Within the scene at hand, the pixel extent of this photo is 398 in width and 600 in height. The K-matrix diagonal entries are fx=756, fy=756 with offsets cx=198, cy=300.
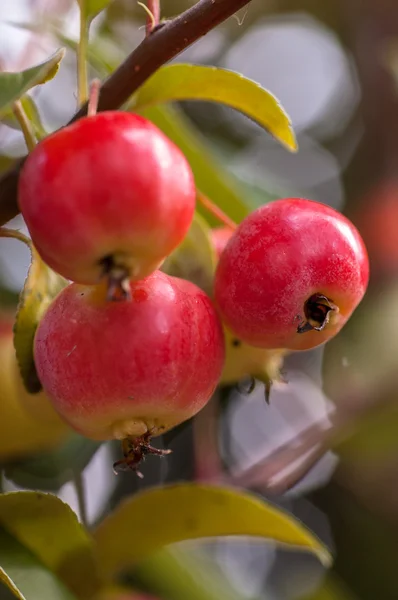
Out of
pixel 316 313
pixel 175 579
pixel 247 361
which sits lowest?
pixel 175 579

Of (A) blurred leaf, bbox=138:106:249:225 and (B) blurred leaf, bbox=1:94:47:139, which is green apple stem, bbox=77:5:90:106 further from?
A: (A) blurred leaf, bbox=138:106:249:225

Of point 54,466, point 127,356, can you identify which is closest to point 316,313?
point 127,356

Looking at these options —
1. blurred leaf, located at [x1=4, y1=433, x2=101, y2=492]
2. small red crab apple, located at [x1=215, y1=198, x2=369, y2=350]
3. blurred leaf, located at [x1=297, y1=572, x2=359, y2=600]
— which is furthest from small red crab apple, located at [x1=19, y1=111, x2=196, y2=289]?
blurred leaf, located at [x1=297, y1=572, x2=359, y2=600]

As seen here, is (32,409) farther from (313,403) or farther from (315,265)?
(313,403)

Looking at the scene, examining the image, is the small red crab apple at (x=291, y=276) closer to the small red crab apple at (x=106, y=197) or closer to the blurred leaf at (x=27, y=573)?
the small red crab apple at (x=106, y=197)

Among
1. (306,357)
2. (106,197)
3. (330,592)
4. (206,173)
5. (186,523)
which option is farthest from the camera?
(306,357)

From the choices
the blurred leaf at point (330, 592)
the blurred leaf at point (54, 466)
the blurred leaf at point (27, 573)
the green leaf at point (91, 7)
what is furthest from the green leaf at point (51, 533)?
the blurred leaf at point (330, 592)

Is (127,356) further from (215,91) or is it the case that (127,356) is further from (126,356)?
(215,91)
